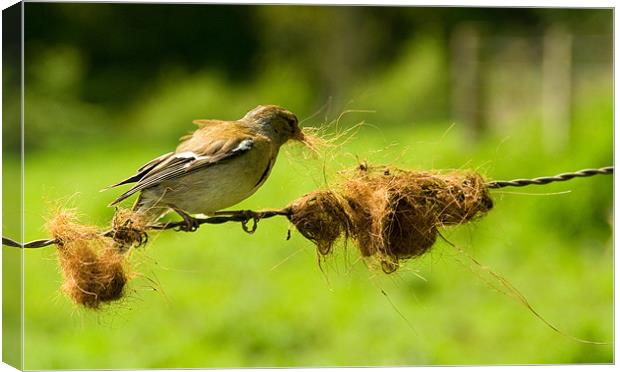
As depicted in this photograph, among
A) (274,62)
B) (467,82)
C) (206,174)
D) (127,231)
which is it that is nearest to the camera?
(127,231)

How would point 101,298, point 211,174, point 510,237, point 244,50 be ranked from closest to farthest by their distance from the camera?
point 101,298
point 211,174
point 510,237
point 244,50

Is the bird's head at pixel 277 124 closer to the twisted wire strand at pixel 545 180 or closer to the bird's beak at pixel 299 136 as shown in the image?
the bird's beak at pixel 299 136

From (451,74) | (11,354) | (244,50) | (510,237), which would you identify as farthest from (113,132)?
(11,354)

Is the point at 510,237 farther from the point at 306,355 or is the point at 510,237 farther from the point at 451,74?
the point at 451,74

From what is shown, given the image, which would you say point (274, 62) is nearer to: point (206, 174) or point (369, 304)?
point (369, 304)

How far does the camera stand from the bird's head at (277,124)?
4.18m

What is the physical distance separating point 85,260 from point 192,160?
1.85 ft

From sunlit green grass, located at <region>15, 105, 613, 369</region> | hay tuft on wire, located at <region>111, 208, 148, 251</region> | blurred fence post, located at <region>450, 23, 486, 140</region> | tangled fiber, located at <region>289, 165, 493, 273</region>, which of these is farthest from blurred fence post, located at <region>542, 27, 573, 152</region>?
hay tuft on wire, located at <region>111, 208, 148, 251</region>

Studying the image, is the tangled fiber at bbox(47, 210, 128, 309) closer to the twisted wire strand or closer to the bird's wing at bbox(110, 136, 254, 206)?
the bird's wing at bbox(110, 136, 254, 206)

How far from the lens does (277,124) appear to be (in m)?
4.18

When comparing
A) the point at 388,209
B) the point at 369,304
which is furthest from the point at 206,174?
the point at 369,304

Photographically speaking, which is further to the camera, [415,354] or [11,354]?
[415,354]

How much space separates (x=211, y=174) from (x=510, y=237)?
4169mm

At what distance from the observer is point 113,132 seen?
1370 centimetres
